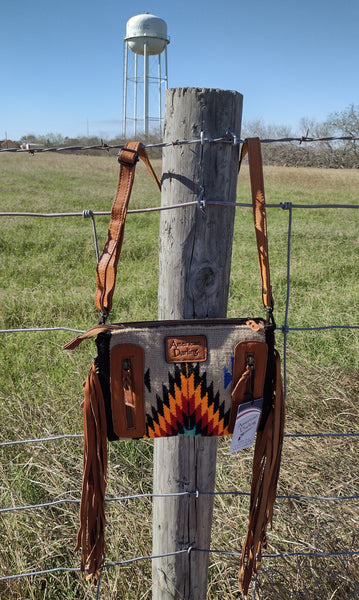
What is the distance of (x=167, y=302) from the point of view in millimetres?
1217

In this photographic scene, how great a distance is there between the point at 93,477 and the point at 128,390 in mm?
253

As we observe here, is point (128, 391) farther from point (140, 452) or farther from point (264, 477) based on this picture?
point (140, 452)

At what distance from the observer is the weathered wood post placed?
1081mm

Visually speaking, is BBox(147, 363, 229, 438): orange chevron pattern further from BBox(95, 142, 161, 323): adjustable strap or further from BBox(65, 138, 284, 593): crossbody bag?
BBox(95, 142, 161, 323): adjustable strap

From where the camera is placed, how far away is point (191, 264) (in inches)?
45.7

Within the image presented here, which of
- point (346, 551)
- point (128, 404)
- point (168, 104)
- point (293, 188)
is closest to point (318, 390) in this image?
point (346, 551)

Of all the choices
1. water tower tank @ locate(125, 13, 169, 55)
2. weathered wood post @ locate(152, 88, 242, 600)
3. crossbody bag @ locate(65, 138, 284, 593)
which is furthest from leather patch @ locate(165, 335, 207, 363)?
water tower tank @ locate(125, 13, 169, 55)

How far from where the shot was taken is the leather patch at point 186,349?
1.09m

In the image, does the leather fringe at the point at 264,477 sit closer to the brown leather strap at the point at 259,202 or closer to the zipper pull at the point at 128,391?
the brown leather strap at the point at 259,202

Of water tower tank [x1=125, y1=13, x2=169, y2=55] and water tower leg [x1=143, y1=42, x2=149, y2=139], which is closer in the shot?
water tower tank [x1=125, y1=13, x2=169, y2=55]

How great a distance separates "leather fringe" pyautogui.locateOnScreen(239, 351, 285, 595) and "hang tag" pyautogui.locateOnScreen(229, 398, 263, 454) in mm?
56

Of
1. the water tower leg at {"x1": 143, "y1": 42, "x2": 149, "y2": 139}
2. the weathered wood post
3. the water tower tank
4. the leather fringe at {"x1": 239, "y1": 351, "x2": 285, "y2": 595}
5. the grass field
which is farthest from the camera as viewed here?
the water tower leg at {"x1": 143, "y1": 42, "x2": 149, "y2": 139}

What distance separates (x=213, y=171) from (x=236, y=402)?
0.53 m

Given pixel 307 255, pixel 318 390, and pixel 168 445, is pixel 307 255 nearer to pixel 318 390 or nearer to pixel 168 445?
pixel 318 390
